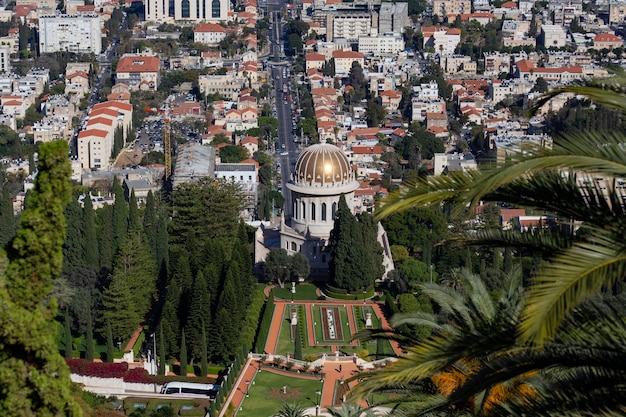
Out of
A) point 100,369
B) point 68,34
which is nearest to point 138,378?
point 100,369

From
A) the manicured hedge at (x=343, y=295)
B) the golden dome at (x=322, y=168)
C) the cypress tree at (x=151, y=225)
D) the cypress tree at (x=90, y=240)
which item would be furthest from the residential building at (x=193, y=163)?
the manicured hedge at (x=343, y=295)

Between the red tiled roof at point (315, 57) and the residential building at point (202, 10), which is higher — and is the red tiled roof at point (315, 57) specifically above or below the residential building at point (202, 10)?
below

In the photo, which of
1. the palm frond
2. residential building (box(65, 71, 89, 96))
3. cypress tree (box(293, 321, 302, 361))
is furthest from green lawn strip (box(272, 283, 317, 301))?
residential building (box(65, 71, 89, 96))

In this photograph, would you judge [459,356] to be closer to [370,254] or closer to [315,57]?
[370,254]

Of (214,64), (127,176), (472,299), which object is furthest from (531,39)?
(472,299)

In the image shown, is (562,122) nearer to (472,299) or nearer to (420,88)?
(420,88)

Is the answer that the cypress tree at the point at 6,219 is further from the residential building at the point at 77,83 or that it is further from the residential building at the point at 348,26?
the residential building at the point at 348,26

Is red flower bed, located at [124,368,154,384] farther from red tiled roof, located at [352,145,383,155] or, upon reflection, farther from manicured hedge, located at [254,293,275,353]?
red tiled roof, located at [352,145,383,155]
